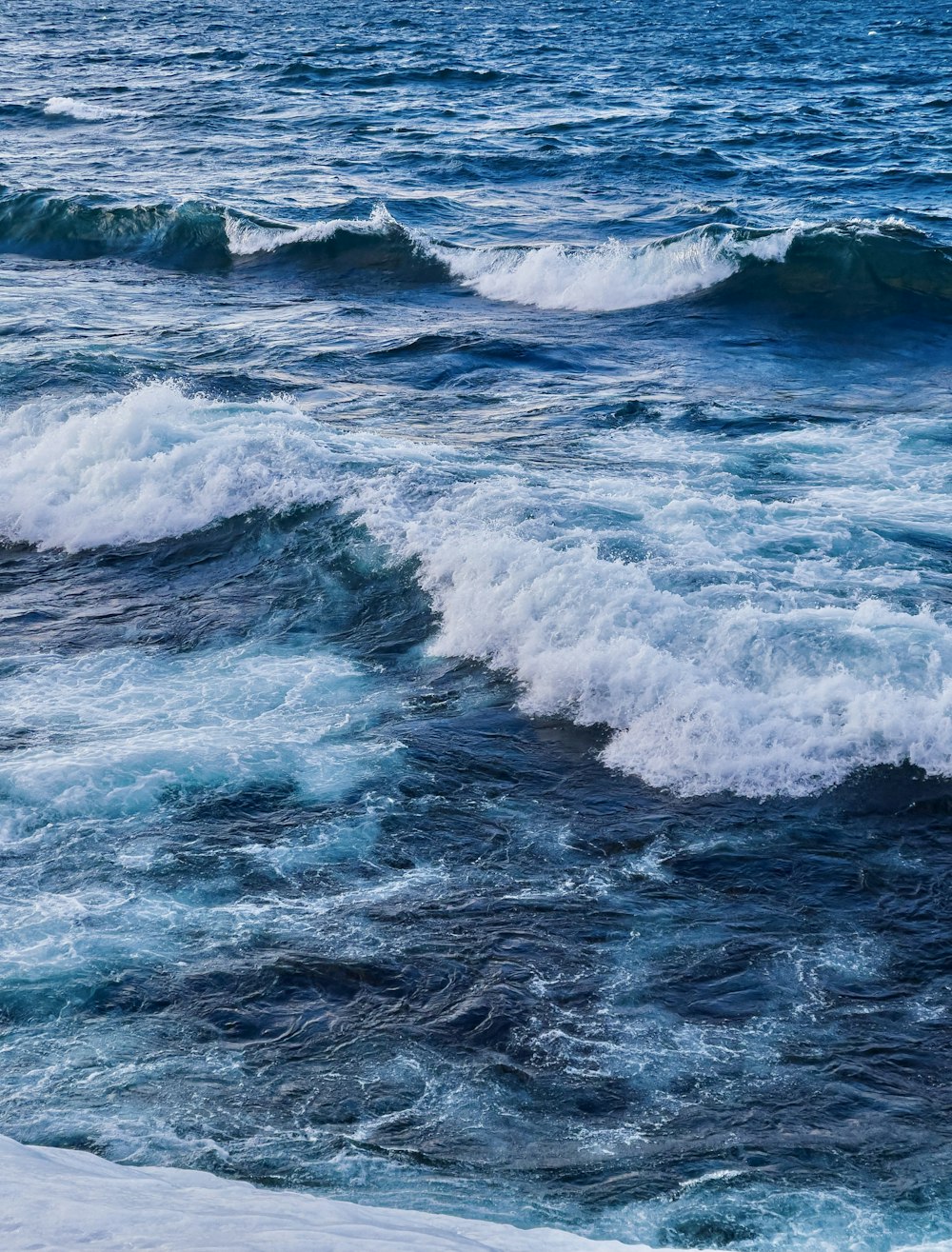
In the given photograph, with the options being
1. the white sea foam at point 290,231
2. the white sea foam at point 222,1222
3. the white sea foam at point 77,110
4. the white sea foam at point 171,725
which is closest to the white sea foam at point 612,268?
the white sea foam at point 290,231

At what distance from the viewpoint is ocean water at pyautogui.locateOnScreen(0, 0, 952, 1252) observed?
6.38 m

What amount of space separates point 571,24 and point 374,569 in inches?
1993

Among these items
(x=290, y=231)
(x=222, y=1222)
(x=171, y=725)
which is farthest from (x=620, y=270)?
(x=222, y=1222)

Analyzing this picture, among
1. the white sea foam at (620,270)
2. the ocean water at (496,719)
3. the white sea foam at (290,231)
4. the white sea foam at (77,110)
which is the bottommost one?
the ocean water at (496,719)

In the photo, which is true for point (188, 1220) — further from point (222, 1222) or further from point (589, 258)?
point (589, 258)

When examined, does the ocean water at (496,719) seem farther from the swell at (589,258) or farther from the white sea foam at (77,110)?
the white sea foam at (77,110)

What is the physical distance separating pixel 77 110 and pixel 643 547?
3154 cm

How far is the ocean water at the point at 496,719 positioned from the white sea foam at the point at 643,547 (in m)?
0.05

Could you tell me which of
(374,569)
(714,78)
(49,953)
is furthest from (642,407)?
(714,78)

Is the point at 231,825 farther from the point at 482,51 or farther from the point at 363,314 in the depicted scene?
the point at 482,51

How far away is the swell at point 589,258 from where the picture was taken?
2095cm

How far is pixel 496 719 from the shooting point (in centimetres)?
1009

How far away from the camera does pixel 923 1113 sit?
6383mm

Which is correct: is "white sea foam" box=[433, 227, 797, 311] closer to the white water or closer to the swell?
the swell
